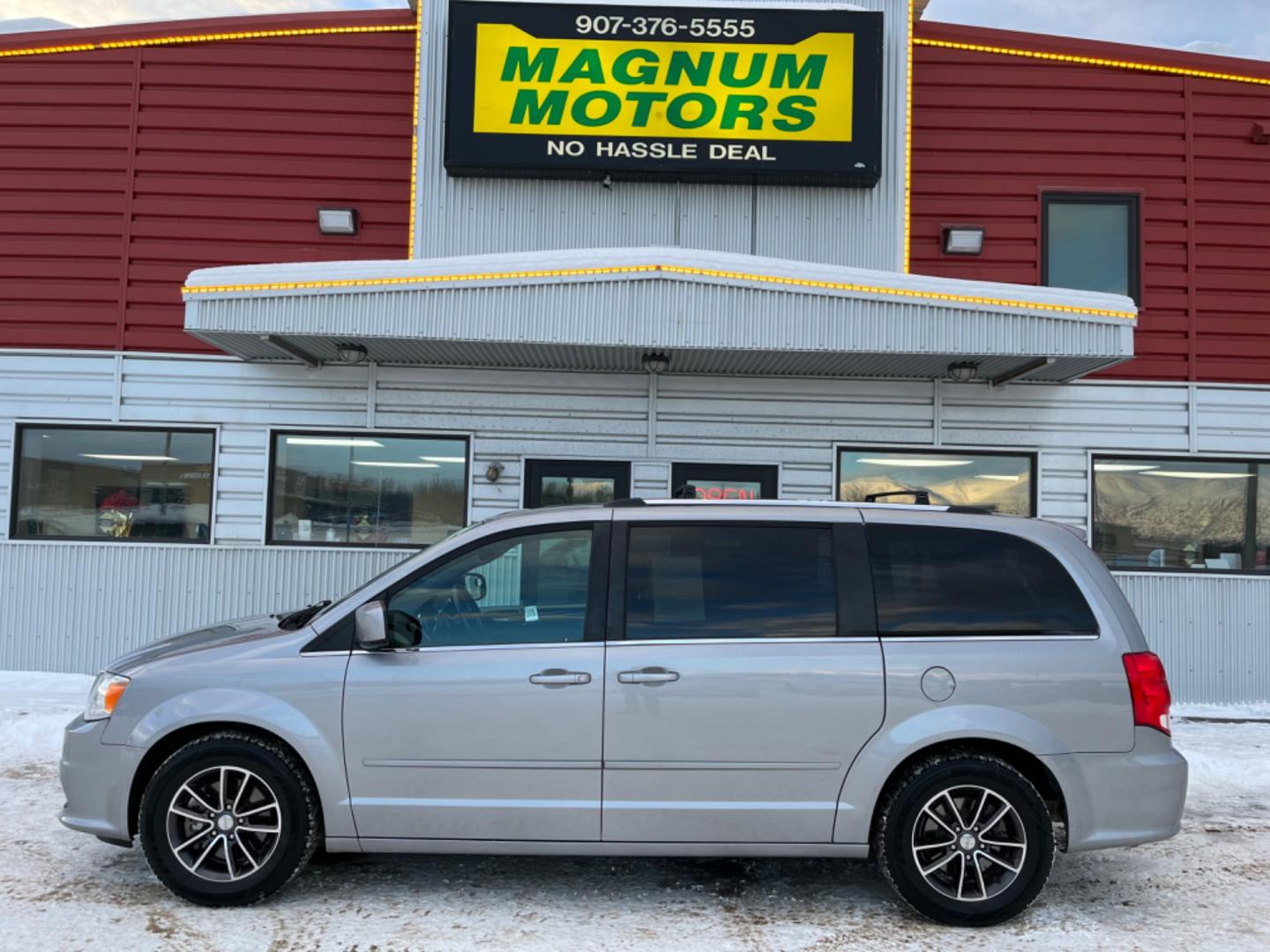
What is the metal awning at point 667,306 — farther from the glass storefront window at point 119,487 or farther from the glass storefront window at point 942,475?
the glass storefront window at point 119,487

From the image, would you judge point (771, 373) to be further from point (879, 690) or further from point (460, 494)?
point (879, 690)

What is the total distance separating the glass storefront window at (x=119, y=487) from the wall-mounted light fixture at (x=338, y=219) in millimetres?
2319

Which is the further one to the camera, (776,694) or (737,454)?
(737,454)

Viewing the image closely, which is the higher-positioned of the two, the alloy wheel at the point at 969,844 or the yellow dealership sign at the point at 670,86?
the yellow dealership sign at the point at 670,86

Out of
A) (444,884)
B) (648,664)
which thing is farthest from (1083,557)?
(444,884)

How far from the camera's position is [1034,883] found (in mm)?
4582

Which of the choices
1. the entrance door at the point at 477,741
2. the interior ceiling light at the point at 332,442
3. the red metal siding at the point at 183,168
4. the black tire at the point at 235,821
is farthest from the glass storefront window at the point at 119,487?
the entrance door at the point at 477,741

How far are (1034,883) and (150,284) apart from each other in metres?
9.39

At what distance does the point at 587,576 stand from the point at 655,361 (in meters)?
4.95

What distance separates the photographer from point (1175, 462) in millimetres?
10273

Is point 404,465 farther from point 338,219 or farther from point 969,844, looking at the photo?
point 969,844

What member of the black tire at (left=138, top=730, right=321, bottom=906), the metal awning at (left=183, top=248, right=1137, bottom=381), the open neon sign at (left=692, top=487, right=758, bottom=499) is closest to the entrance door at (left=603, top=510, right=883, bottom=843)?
the black tire at (left=138, top=730, right=321, bottom=906)

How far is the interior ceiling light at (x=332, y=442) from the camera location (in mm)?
10141

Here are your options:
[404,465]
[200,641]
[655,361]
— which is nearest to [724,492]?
[655,361]
